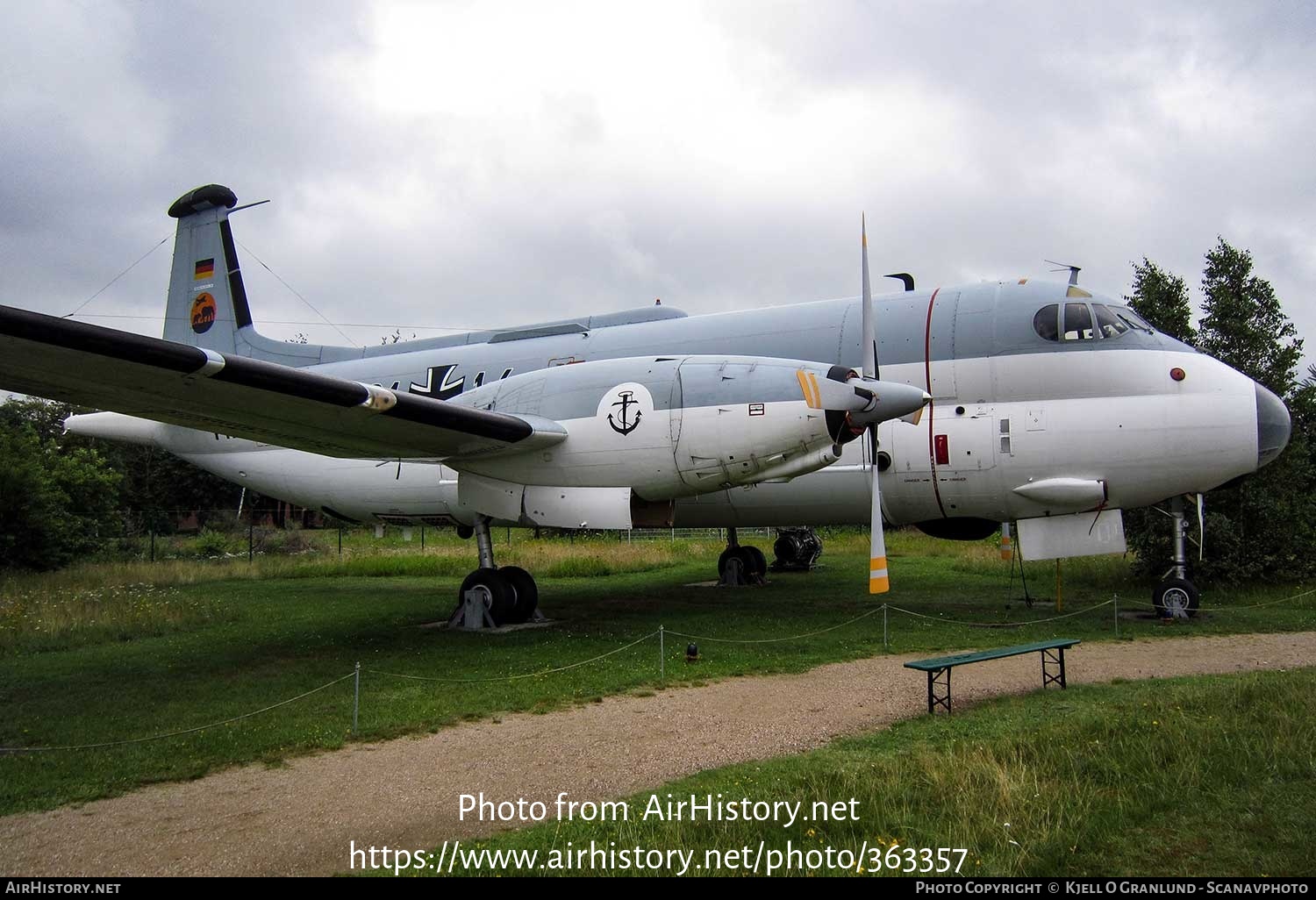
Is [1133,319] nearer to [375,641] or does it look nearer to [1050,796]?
[1050,796]

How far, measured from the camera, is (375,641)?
12.7 m

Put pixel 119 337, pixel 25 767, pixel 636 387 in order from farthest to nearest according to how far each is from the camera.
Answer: pixel 636 387 → pixel 119 337 → pixel 25 767

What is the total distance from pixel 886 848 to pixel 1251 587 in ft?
51.3

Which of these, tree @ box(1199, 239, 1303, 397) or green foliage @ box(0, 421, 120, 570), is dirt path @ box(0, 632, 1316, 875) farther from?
green foliage @ box(0, 421, 120, 570)

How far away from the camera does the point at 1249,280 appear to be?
18828mm

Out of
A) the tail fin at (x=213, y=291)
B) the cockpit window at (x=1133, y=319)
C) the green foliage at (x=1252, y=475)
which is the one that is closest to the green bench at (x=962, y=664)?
the cockpit window at (x=1133, y=319)

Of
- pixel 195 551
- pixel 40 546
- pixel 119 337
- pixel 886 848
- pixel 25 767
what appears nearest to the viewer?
pixel 886 848

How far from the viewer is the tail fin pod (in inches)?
751

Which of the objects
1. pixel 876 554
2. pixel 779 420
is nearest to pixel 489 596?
pixel 779 420

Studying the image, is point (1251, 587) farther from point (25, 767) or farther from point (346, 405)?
point (25, 767)

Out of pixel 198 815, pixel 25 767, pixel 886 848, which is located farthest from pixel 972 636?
pixel 25 767

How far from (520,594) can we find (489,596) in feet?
1.80

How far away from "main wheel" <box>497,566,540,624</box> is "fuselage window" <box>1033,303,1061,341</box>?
8.74 m

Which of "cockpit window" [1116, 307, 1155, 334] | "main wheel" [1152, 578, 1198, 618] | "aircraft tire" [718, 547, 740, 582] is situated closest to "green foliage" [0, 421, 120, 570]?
"aircraft tire" [718, 547, 740, 582]
